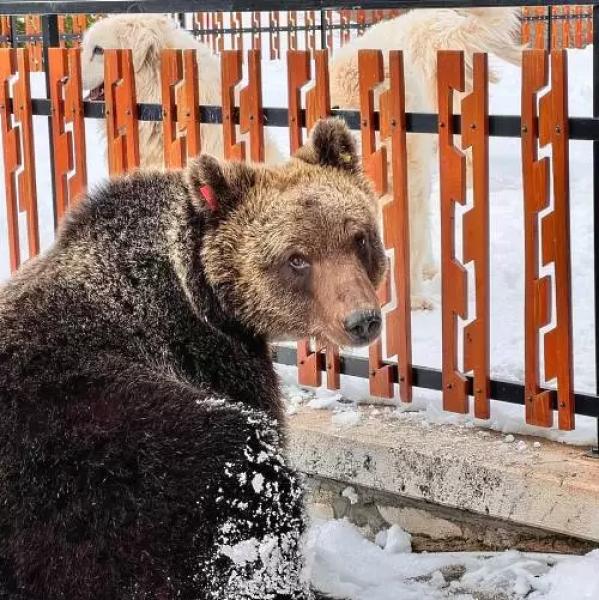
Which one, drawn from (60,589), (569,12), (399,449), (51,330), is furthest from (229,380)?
(569,12)

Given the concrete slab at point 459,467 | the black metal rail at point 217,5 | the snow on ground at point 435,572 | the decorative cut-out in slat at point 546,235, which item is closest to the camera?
the snow on ground at point 435,572

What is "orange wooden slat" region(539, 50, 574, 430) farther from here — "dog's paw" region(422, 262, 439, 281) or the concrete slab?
"dog's paw" region(422, 262, 439, 281)

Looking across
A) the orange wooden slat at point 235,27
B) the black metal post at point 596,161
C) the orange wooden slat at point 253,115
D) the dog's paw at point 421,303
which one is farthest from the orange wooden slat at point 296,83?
the orange wooden slat at point 235,27

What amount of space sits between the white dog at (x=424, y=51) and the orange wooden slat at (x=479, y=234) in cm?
211

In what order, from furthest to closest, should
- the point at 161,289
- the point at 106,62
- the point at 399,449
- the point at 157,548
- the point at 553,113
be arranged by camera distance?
1. the point at 106,62
2. the point at 399,449
3. the point at 553,113
4. the point at 161,289
5. the point at 157,548

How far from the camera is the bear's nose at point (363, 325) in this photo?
395cm

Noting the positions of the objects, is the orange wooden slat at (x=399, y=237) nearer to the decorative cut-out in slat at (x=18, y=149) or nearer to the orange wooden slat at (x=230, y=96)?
the orange wooden slat at (x=230, y=96)

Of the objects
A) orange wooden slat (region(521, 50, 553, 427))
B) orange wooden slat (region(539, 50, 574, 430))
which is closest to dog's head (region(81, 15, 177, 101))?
orange wooden slat (region(521, 50, 553, 427))

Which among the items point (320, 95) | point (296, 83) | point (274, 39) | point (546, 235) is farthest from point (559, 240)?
point (274, 39)

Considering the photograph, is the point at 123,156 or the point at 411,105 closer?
the point at 123,156

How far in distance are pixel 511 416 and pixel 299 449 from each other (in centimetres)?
93

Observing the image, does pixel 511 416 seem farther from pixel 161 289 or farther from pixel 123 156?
pixel 123 156

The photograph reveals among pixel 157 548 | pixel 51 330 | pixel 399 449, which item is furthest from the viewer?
pixel 399 449

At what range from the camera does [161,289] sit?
13.0 ft
